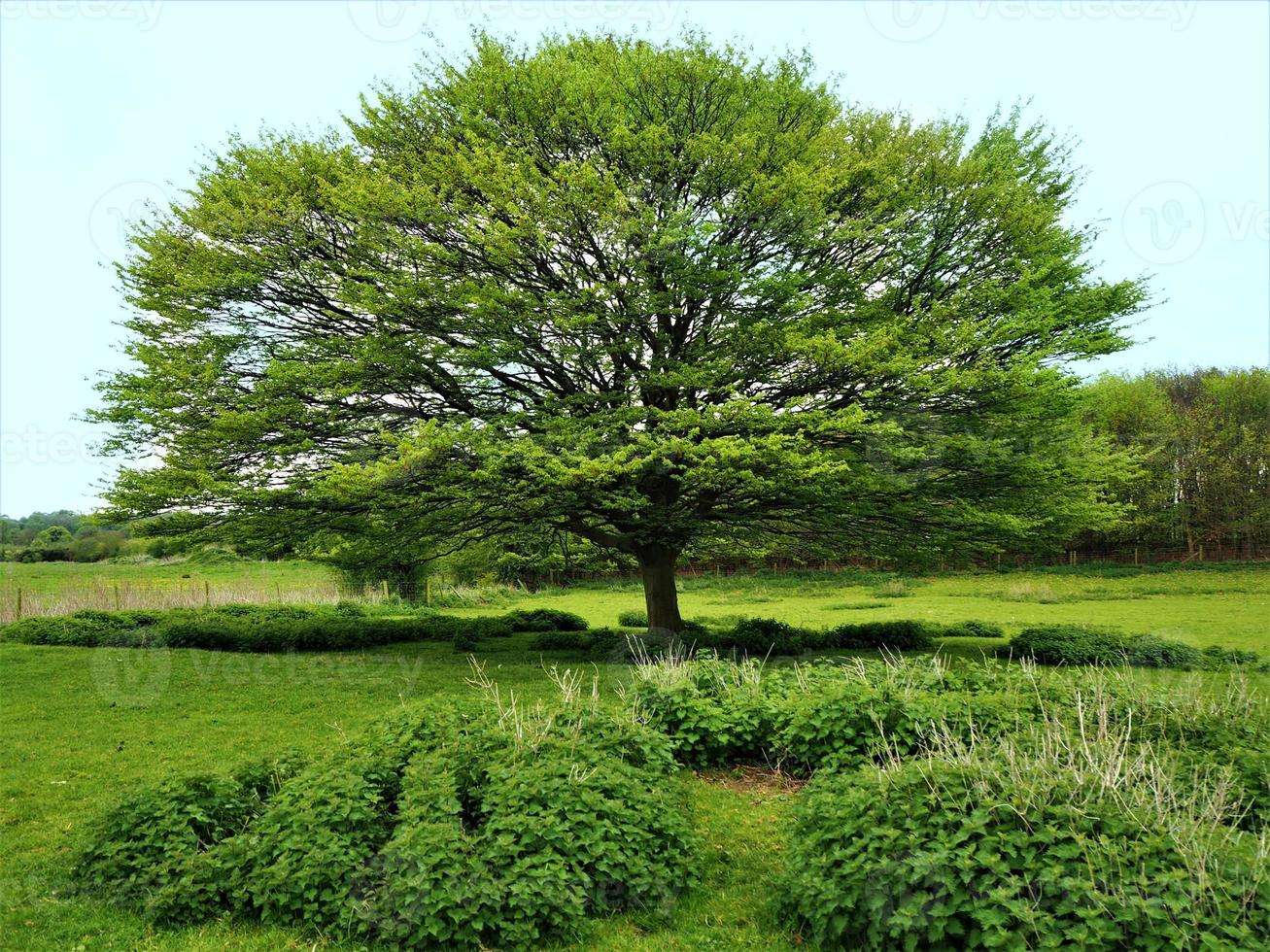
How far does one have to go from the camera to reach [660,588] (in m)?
16.5

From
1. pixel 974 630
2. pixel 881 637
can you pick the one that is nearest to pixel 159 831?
pixel 881 637

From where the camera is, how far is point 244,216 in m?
13.9

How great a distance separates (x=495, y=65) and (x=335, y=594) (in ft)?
65.2

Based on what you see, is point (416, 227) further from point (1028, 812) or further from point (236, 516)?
point (1028, 812)

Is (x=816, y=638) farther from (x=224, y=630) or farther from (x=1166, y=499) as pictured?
(x=1166, y=499)

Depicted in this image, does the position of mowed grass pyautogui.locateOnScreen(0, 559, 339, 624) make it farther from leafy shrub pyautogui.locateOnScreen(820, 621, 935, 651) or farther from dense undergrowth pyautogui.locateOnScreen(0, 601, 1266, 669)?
leafy shrub pyautogui.locateOnScreen(820, 621, 935, 651)

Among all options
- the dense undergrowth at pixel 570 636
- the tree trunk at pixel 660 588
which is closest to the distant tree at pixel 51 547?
the dense undergrowth at pixel 570 636

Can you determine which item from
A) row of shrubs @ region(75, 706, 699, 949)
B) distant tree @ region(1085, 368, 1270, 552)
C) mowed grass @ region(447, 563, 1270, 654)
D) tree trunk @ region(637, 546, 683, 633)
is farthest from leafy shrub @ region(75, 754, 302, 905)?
distant tree @ region(1085, 368, 1270, 552)

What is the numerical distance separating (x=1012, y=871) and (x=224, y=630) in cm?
1754

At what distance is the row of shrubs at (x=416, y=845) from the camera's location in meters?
4.45

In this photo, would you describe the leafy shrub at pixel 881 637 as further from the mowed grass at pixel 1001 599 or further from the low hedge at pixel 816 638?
the mowed grass at pixel 1001 599

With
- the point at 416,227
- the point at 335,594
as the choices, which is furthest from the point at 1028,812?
the point at 335,594

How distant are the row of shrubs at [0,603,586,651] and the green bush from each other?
13954mm

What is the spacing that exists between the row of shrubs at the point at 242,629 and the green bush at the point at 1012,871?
14.0 metres
